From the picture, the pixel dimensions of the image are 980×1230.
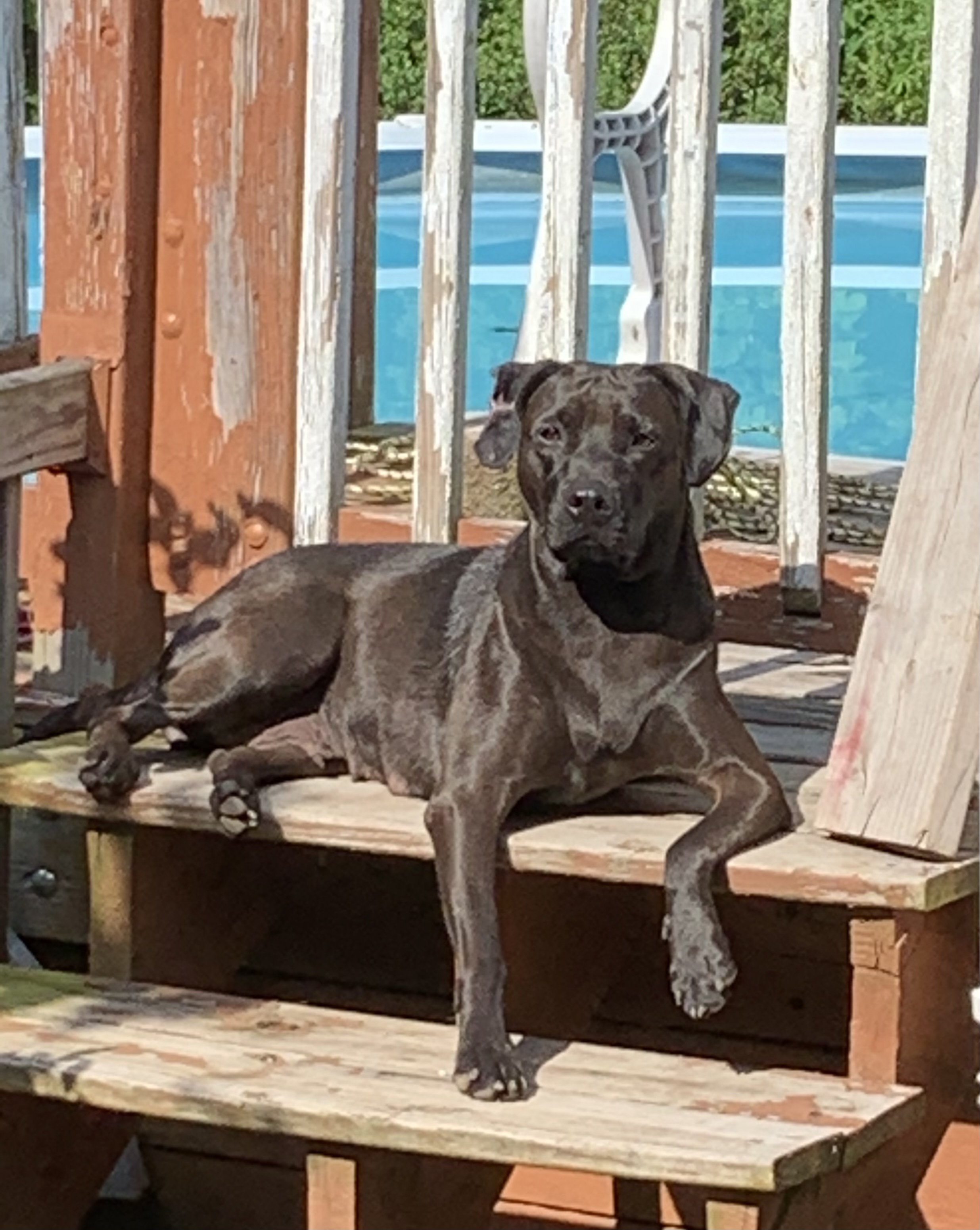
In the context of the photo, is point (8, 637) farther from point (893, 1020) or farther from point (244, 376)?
point (893, 1020)

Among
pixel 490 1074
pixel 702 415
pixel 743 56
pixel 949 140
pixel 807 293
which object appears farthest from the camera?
pixel 743 56

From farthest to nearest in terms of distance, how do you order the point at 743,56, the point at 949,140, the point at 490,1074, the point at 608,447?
the point at 743,56
the point at 949,140
the point at 608,447
the point at 490,1074

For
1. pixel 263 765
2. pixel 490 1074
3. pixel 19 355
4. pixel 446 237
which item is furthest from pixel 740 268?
pixel 490 1074

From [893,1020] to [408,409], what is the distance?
9348 millimetres

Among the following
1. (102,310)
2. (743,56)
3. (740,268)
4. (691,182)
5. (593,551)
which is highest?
(743,56)

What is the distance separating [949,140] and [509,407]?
882 mm

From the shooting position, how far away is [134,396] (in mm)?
4562

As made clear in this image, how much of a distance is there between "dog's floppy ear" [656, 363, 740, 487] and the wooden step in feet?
2.87

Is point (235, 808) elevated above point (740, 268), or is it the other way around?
point (740, 268)

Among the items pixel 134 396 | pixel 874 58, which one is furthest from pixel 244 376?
pixel 874 58

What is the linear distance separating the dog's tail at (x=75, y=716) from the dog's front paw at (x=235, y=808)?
502 millimetres

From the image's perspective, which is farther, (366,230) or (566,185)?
(366,230)

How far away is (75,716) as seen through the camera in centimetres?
441

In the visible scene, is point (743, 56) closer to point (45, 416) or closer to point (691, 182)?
point (691, 182)
